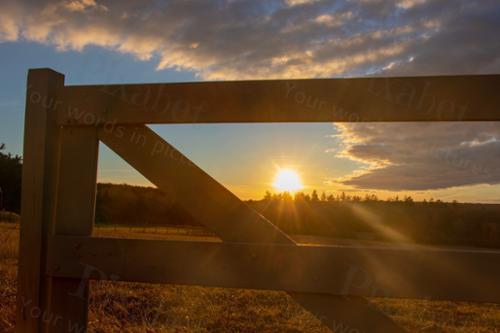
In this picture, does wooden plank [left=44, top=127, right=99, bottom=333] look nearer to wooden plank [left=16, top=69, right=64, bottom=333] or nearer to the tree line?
wooden plank [left=16, top=69, right=64, bottom=333]

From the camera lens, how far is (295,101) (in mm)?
1995

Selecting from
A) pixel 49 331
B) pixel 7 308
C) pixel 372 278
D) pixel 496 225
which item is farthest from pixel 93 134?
pixel 496 225

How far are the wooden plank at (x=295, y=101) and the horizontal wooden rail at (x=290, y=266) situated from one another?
576 millimetres

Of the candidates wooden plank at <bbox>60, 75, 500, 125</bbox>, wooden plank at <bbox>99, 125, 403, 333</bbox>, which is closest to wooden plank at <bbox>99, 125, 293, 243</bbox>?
wooden plank at <bbox>99, 125, 403, 333</bbox>

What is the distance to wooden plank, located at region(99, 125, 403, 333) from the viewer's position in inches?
80.9

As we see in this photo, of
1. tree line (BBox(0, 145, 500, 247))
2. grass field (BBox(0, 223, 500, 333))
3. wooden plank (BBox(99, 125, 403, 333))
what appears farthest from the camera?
tree line (BBox(0, 145, 500, 247))

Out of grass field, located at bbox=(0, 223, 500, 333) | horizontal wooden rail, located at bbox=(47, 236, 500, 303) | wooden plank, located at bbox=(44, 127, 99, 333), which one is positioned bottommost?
grass field, located at bbox=(0, 223, 500, 333)

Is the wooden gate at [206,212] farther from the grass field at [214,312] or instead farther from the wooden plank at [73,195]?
the grass field at [214,312]

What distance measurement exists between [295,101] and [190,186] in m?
0.64

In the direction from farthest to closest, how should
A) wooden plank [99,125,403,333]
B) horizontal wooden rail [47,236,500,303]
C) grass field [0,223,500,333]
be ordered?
grass field [0,223,500,333] → wooden plank [99,125,403,333] → horizontal wooden rail [47,236,500,303]

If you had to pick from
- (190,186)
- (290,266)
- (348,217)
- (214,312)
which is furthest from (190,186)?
(348,217)

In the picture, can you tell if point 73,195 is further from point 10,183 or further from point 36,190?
point 10,183

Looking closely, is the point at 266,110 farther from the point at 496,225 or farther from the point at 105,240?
the point at 496,225

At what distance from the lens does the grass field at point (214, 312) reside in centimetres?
405
